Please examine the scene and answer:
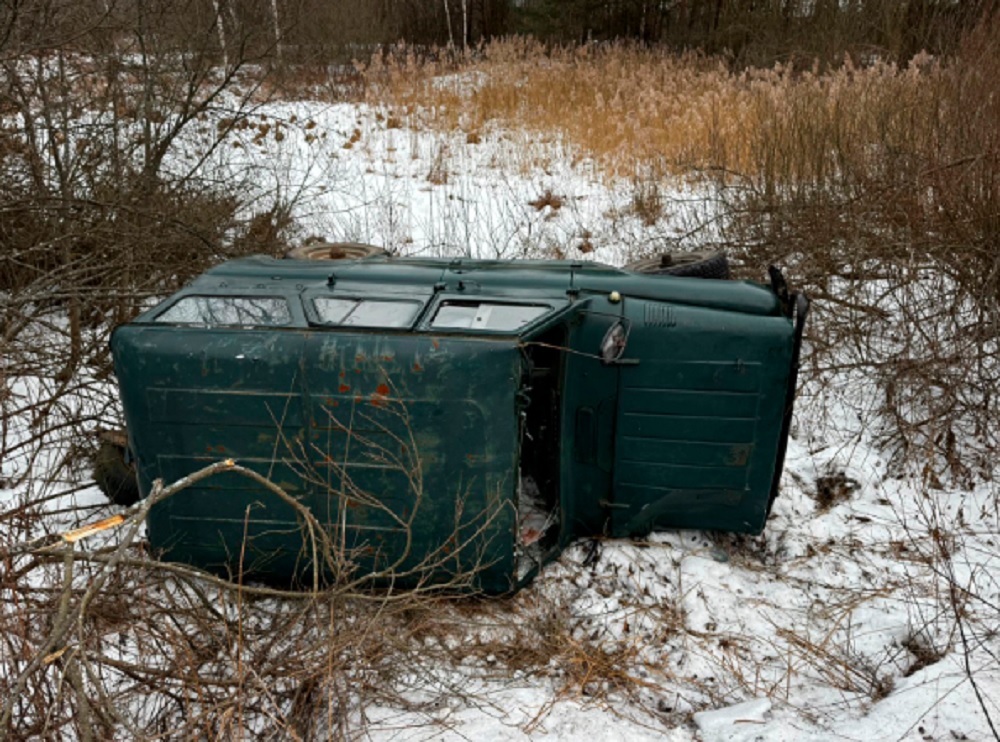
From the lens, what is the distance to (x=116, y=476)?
4.01 meters

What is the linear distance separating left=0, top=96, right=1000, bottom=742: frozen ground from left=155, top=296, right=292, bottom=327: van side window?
0.97 metres

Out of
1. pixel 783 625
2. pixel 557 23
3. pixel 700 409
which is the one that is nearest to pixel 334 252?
pixel 700 409

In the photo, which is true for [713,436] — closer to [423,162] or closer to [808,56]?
[423,162]

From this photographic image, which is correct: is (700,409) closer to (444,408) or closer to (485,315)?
(485,315)

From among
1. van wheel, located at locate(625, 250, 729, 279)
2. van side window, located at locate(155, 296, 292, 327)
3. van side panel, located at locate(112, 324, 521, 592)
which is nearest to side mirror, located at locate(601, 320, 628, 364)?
van side panel, located at locate(112, 324, 521, 592)

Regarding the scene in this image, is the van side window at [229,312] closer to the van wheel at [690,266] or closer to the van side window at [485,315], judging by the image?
the van side window at [485,315]

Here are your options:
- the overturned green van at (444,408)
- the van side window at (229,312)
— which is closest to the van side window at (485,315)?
the overturned green van at (444,408)

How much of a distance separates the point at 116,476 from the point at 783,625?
330cm

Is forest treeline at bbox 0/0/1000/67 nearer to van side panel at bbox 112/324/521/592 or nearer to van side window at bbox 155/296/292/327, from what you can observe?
van side window at bbox 155/296/292/327

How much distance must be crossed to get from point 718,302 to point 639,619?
57.3 inches

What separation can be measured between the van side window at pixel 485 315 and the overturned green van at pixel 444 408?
0.04 ft

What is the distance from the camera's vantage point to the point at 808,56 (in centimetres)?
1067

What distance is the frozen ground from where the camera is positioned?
2846 millimetres

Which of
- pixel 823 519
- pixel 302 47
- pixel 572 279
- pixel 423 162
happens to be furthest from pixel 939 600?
pixel 302 47
